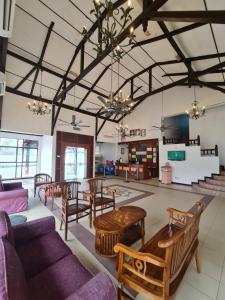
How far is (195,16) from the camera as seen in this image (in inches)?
114

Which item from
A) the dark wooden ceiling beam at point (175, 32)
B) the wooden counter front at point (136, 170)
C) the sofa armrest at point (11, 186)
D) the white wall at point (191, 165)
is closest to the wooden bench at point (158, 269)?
the sofa armrest at point (11, 186)

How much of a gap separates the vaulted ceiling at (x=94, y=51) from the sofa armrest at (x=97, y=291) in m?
3.15

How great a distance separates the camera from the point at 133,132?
1121 centimetres

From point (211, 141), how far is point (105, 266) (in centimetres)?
896

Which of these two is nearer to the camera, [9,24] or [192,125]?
[9,24]

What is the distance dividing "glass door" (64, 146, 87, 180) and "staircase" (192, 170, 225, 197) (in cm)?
663

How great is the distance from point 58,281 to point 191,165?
316 inches

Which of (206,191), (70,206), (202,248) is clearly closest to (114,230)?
(70,206)

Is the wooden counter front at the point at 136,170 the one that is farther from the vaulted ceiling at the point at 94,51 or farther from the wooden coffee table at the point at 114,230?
the wooden coffee table at the point at 114,230

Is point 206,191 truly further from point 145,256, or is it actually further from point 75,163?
point 75,163

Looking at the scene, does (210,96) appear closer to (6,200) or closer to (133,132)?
(133,132)

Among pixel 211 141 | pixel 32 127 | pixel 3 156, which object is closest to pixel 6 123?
pixel 32 127

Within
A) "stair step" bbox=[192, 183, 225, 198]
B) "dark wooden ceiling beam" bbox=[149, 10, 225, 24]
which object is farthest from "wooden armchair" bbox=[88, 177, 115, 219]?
"stair step" bbox=[192, 183, 225, 198]

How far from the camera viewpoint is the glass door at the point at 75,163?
9.22m
